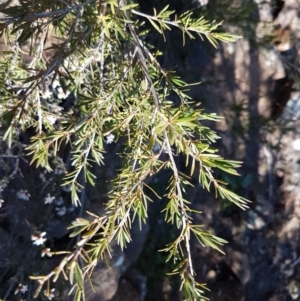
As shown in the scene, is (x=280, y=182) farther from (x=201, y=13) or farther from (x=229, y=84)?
(x=201, y=13)

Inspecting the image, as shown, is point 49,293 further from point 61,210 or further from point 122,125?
point 61,210

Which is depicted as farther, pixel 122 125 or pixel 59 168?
pixel 59 168

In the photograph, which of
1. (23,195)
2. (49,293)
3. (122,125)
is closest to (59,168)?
(23,195)

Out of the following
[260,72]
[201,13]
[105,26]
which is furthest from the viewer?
[260,72]

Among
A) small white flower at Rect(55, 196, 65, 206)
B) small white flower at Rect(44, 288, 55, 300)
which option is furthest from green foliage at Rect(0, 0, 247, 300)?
small white flower at Rect(55, 196, 65, 206)

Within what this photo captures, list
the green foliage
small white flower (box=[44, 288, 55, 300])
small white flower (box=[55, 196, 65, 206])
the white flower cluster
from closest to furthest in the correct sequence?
small white flower (box=[44, 288, 55, 300]) < the green foliage < the white flower cluster < small white flower (box=[55, 196, 65, 206])

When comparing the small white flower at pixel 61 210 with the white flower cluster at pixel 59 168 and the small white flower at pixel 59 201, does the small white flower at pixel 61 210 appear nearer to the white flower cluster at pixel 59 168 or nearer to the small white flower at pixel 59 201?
the small white flower at pixel 59 201

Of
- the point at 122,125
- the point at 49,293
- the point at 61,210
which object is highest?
the point at 122,125

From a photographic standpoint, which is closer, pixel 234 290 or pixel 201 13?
pixel 201 13

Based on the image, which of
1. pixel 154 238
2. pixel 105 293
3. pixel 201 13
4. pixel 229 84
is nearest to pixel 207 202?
pixel 154 238

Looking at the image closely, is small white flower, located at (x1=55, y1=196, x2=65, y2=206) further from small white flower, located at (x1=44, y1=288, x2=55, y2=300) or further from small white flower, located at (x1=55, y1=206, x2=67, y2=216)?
small white flower, located at (x1=44, y1=288, x2=55, y2=300)

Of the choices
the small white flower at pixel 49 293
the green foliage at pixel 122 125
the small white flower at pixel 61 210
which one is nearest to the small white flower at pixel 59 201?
the small white flower at pixel 61 210
